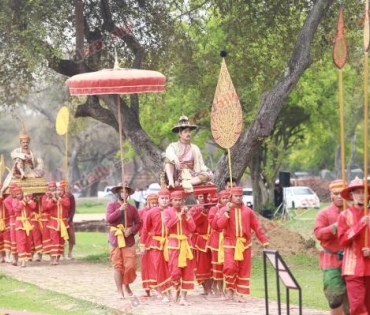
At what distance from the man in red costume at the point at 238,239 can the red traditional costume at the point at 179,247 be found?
1.60 feet

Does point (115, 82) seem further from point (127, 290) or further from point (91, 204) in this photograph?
point (91, 204)

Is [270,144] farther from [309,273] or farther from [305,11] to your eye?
[309,273]

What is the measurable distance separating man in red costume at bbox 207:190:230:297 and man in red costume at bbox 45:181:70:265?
678 cm

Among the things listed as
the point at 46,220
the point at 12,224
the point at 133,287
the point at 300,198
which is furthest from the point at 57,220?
the point at 300,198

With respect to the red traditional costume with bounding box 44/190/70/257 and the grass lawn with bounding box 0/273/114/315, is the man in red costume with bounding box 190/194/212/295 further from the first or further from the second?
the red traditional costume with bounding box 44/190/70/257

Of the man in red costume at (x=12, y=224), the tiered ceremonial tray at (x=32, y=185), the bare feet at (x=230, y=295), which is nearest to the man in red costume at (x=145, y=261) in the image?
the bare feet at (x=230, y=295)

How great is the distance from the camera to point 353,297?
11.3 metres

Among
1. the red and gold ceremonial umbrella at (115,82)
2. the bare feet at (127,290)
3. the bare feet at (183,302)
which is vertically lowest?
the bare feet at (183,302)

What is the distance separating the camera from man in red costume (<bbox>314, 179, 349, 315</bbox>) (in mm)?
11750

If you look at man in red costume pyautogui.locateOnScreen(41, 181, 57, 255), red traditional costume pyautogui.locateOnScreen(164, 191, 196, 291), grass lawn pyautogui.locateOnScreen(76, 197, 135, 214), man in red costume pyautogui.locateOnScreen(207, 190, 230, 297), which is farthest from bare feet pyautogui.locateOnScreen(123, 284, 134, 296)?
grass lawn pyautogui.locateOnScreen(76, 197, 135, 214)

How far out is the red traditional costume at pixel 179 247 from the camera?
611 inches

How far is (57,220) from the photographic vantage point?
22906 millimetres

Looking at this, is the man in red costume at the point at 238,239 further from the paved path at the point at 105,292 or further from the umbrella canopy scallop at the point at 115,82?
the umbrella canopy scallop at the point at 115,82

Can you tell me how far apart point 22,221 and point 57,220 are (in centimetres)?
79
